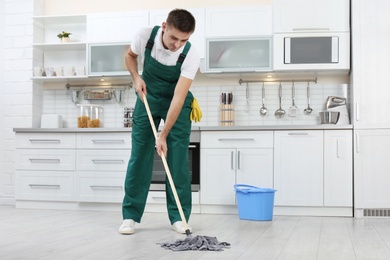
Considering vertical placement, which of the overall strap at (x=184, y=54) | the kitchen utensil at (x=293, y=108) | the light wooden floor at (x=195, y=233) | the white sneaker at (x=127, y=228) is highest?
the overall strap at (x=184, y=54)

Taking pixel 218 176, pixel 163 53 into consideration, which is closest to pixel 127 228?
pixel 163 53

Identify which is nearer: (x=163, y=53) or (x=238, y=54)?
(x=163, y=53)

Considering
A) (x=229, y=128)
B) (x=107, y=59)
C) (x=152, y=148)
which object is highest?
(x=107, y=59)

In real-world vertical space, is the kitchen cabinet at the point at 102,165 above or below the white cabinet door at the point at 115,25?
below

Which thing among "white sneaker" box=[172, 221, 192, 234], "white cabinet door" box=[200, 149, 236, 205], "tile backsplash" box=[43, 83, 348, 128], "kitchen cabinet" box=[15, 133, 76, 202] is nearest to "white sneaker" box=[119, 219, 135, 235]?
"white sneaker" box=[172, 221, 192, 234]

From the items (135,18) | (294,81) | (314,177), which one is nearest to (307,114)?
(294,81)

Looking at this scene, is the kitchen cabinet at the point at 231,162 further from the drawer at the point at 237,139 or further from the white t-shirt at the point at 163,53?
the white t-shirt at the point at 163,53

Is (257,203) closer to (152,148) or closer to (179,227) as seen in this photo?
(179,227)

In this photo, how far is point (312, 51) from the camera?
5262 millimetres


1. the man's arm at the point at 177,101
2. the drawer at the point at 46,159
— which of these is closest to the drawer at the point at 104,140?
the drawer at the point at 46,159

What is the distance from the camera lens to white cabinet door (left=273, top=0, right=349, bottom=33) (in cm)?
521

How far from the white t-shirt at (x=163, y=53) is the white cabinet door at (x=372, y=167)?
2.08m

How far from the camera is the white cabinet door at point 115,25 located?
562cm

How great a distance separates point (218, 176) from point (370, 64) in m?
1.66
